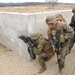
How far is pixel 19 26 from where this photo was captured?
5461 mm

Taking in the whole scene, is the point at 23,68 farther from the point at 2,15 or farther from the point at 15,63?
the point at 2,15

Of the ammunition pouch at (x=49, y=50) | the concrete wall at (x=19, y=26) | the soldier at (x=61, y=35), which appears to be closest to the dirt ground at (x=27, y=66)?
the concrete wall at (x=19, y=26)

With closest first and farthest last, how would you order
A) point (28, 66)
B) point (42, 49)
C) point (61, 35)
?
point (61, 35) → point (42, 49) → point (28, 66)

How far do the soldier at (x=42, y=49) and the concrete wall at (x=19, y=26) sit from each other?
20.4 inches

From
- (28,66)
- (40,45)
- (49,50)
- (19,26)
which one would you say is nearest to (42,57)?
(49,50)

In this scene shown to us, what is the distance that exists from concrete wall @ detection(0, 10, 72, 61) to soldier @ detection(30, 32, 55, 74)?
0.52 meters

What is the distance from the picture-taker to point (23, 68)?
5.10 meters

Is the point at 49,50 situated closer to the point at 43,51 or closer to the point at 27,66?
the point at 43,51

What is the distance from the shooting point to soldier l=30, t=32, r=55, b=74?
4.58 m

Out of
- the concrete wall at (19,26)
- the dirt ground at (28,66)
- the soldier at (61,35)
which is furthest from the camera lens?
the concrete wall at (19,26)

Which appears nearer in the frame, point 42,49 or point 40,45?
point 40,45

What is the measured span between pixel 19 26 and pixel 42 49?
3.80ft

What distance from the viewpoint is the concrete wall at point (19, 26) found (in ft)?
16.7

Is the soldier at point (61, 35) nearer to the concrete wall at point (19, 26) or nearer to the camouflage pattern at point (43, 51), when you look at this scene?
the camouflage pattern at point (43, 51)
